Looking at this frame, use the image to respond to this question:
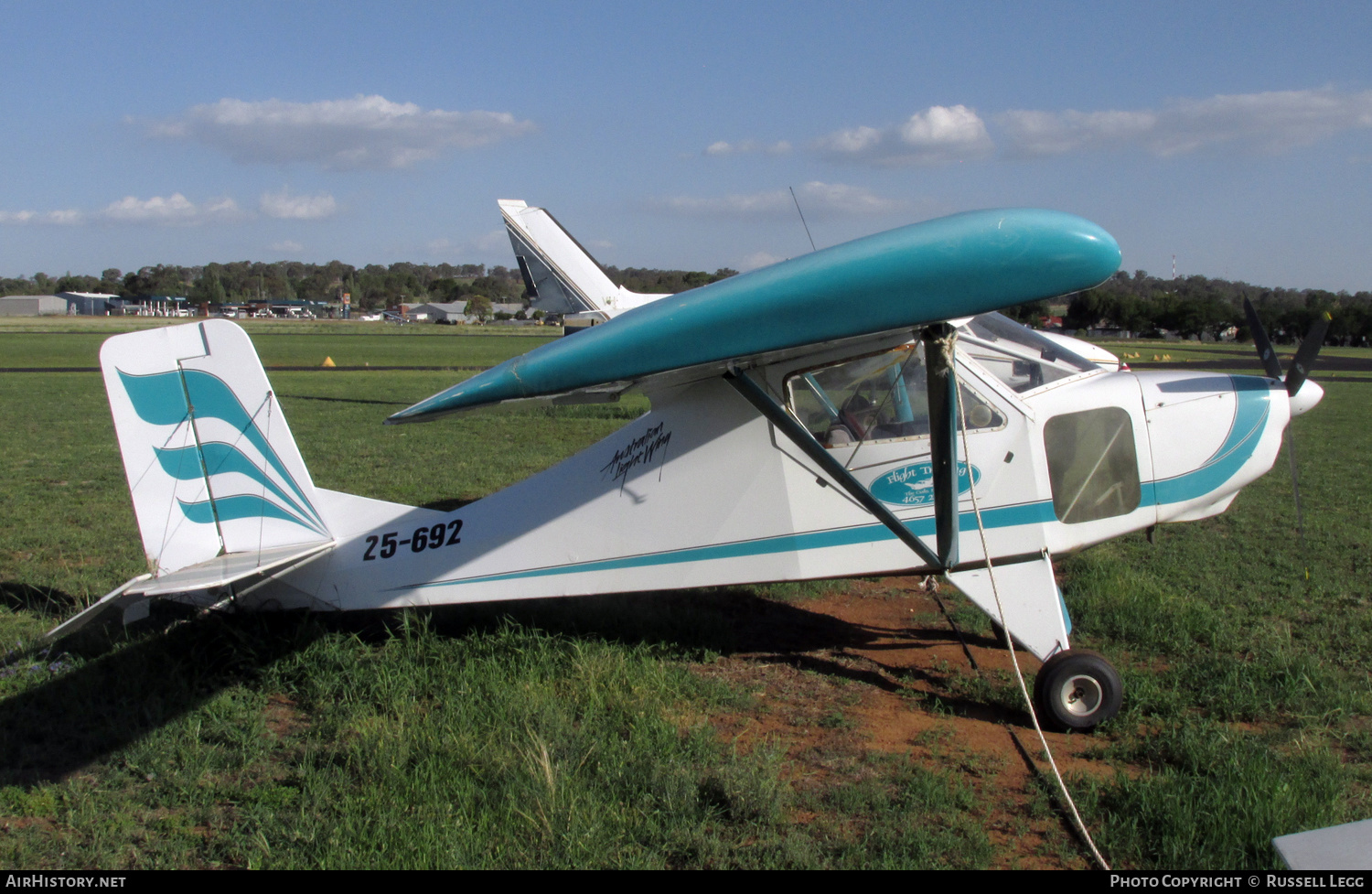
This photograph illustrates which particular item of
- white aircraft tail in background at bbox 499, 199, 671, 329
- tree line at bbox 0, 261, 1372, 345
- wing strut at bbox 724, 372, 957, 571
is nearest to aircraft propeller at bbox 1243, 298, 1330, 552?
wing strut at bbox 724, 372, 957, 571

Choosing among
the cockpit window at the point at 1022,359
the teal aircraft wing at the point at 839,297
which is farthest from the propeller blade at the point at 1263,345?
the teal aircraft wing at the point at 839,297

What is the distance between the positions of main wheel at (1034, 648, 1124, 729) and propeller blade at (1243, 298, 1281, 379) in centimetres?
240

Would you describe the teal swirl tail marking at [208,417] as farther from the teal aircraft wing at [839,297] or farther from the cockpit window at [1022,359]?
the cockpit window at [1022,359]

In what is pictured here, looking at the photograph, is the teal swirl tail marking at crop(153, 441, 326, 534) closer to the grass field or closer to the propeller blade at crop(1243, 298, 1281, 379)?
the grass field

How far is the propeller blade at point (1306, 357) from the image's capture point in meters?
5.38

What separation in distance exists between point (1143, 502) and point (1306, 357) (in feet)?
4.48

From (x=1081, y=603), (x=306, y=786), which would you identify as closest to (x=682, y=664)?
(x=306, y=786)

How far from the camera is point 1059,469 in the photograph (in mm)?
5285

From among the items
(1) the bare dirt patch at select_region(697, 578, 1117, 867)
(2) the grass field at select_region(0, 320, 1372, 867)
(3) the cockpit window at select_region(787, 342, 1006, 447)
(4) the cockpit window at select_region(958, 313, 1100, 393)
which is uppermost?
(4) the cockpit window at select_region(958, 313, 1100, 393)

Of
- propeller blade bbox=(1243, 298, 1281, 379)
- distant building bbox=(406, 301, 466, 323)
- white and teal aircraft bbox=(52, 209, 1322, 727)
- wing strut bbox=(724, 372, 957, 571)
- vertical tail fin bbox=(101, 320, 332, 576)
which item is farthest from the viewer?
distant building bbox=(406, 301, 466, 323)

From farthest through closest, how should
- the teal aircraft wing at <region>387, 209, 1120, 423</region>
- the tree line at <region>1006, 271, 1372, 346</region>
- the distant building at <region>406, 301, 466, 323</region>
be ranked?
the distant building at <region>406, 301, 466, 323</region> → the tree line at <region>1006, 271, 1372, 346</region> → the teal aircraft wing at <region>387, 209, 1120, 423</region>

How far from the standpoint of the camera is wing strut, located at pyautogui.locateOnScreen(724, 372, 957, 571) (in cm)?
484

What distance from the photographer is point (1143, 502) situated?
17.5 feet

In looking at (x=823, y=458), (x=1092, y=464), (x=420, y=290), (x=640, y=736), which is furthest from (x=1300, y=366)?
(x=420, y=290)
